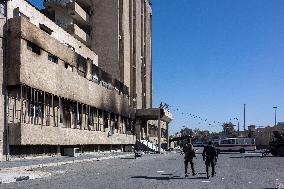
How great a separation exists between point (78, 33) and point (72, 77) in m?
20.8

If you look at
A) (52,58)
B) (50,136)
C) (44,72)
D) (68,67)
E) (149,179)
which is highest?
(52,58)

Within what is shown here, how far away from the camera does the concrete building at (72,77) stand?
29234mm

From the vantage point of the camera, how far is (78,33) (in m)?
59.2

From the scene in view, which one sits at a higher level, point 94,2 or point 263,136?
point 94,2

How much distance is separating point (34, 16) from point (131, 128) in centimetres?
3484

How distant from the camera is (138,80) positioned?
7538 centimetres

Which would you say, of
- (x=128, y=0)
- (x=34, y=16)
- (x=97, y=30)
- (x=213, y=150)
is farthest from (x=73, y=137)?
(x=128, y=0)

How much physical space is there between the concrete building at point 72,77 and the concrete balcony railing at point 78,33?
0.44 ft

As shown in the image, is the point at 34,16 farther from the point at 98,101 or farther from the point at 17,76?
the point at 98,101

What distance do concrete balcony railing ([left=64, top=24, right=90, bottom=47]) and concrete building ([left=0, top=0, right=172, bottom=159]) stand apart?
134mm

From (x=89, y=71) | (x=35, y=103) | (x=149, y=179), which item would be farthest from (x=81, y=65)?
(x=149, y=179)

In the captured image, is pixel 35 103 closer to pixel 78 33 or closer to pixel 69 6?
pixel 69 6

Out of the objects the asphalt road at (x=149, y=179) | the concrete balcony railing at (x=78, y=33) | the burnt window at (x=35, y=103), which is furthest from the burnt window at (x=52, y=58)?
the concrete balcony railing at (x=78, y=33)

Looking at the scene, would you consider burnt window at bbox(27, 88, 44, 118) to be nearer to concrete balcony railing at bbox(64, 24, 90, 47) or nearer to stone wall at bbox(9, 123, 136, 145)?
stone wall at bbox(9, 123, 136, 145)
